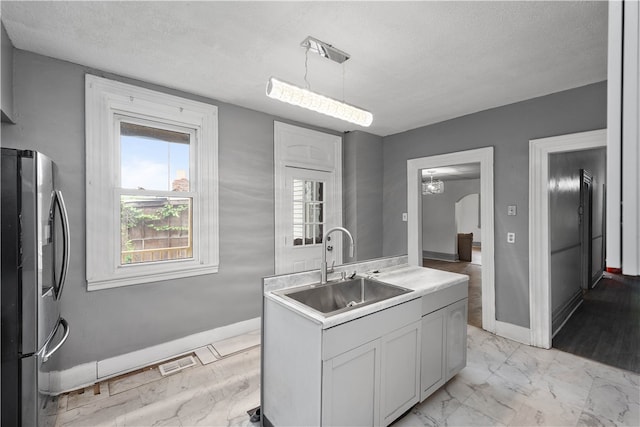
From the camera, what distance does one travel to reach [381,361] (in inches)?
65.1

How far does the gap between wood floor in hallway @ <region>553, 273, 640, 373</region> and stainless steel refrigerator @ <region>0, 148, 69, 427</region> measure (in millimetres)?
4134

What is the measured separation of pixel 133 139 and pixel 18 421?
2050mm

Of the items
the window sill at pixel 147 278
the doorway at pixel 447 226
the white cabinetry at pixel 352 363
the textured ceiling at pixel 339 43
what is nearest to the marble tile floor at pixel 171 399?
the white cabinetry at pixel 352 363

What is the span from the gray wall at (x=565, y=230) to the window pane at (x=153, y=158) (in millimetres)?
3693

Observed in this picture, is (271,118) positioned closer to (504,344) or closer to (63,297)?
(63,297)

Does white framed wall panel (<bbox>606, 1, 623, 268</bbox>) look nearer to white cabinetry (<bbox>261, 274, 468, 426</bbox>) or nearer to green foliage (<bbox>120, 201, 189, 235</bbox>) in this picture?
white cabinetry (<bbox>261, 274, 468, 426</bbox>)

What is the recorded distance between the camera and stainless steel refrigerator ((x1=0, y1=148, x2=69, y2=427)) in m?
1.45

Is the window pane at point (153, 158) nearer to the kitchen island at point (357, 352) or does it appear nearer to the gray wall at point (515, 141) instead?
the kitchen island at point (357, 352)


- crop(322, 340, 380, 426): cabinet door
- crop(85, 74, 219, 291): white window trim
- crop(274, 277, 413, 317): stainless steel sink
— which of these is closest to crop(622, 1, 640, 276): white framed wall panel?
crop(322, 340, 380, 426): cabinet door

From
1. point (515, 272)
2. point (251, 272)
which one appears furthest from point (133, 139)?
point (515, 272)

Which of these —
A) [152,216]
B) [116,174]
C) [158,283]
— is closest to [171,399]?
[158,283]

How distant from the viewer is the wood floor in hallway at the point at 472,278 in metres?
3.62

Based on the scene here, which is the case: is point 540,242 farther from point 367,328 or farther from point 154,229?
point 154,229

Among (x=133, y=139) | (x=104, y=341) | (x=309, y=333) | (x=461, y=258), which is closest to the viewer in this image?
(x=309, y=333)
